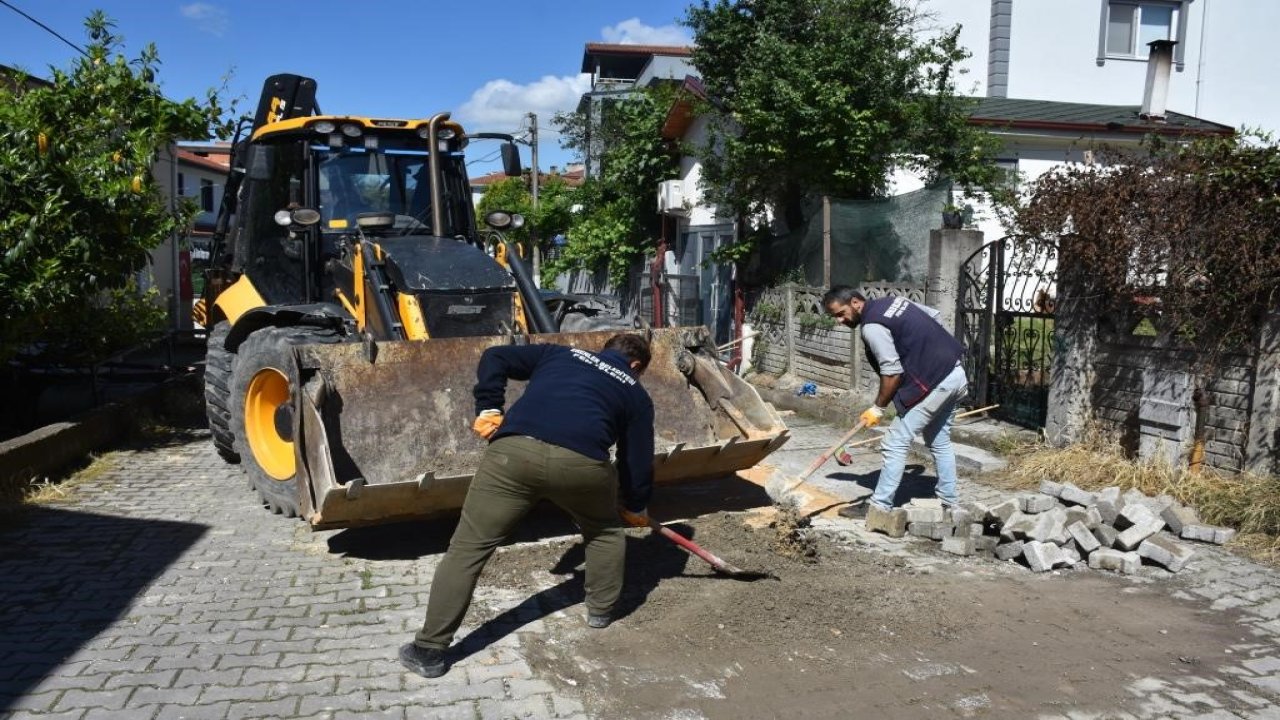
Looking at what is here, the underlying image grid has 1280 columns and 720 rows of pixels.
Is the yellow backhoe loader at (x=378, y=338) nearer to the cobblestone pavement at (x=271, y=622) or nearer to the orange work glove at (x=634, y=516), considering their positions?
the cobblestone pavement at (x=271, y=622)

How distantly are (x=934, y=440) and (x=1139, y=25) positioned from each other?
717 inches

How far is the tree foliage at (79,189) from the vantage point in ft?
23.7

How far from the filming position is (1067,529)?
19.3 feet

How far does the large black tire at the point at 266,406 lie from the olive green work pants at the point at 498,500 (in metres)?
2.37

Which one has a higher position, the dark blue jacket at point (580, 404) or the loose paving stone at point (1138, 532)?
the dark blue jacket at point (580, 404)

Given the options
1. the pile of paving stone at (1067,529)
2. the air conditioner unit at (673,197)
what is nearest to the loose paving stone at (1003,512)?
the pile of paving stone at (1067,529)

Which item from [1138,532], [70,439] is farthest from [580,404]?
[70,439]

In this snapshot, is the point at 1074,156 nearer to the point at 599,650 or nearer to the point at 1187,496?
the point at 1187,496

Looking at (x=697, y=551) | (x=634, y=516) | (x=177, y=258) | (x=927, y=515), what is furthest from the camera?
(x=177, y=258)

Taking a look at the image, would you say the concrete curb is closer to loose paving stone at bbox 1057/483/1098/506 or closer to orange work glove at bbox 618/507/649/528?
orange work glove at bbox 618/507/649/528

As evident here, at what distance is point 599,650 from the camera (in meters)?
4.48

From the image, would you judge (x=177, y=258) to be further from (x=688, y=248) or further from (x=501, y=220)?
(x=501, y=220)

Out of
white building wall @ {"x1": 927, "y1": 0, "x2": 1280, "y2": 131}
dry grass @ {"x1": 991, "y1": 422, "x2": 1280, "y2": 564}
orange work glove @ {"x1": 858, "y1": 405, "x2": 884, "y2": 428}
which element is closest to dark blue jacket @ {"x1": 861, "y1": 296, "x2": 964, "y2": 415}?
orange work glove @ {"x1": 858, "y1": 405, "x2": 884, "y2": 428}

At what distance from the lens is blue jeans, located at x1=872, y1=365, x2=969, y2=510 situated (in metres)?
6.39
